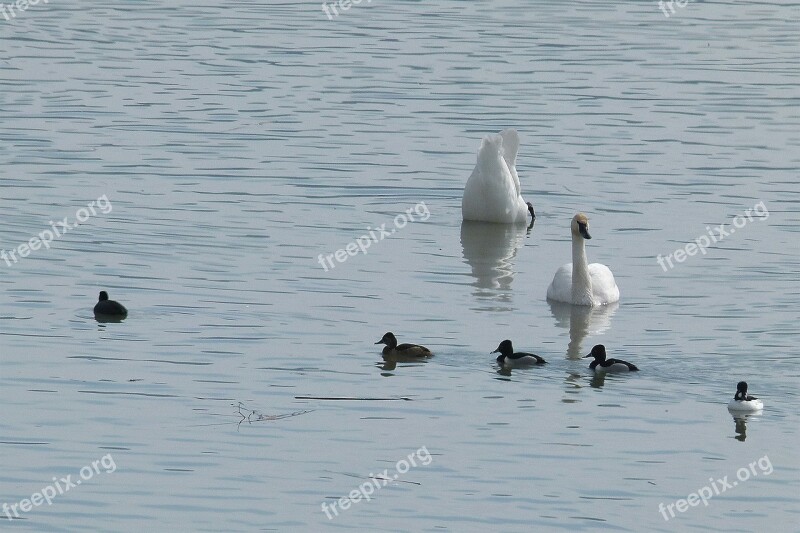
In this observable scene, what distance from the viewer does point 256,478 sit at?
1359 centimetres

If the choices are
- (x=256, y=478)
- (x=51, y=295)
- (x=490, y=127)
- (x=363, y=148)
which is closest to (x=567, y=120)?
(x=490, y=127)

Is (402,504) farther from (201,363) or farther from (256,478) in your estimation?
(201,363)

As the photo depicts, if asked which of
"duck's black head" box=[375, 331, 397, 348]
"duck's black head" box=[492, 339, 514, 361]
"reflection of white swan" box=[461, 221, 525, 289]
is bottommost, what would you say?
"reflection of white swan" box=[461, 221, 525, 289]

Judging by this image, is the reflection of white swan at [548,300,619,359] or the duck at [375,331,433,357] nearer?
the duck at [375,331,433,357]

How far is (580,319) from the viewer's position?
19438mm

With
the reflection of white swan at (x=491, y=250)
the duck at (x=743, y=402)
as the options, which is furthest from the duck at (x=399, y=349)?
the reflection of white swan at (x=491, y=250)

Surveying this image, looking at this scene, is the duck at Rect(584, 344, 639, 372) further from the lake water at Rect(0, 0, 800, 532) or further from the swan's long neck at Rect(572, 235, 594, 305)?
the swan's long neck at Rect(572, 235, 594, 305)

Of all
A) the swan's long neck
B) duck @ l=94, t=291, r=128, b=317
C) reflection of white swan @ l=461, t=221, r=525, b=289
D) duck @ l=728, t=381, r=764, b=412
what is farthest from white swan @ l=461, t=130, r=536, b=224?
duck @ l=728, t=381, r=764, b=412

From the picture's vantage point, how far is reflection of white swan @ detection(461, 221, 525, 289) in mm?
21547

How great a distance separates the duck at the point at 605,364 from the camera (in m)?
16.7

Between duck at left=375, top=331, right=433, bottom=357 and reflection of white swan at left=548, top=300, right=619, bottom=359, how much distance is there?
1.76 m

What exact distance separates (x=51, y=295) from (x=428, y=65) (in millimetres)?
17860

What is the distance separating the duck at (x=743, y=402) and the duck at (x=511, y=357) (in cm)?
224

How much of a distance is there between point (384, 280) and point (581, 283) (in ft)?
7.58
